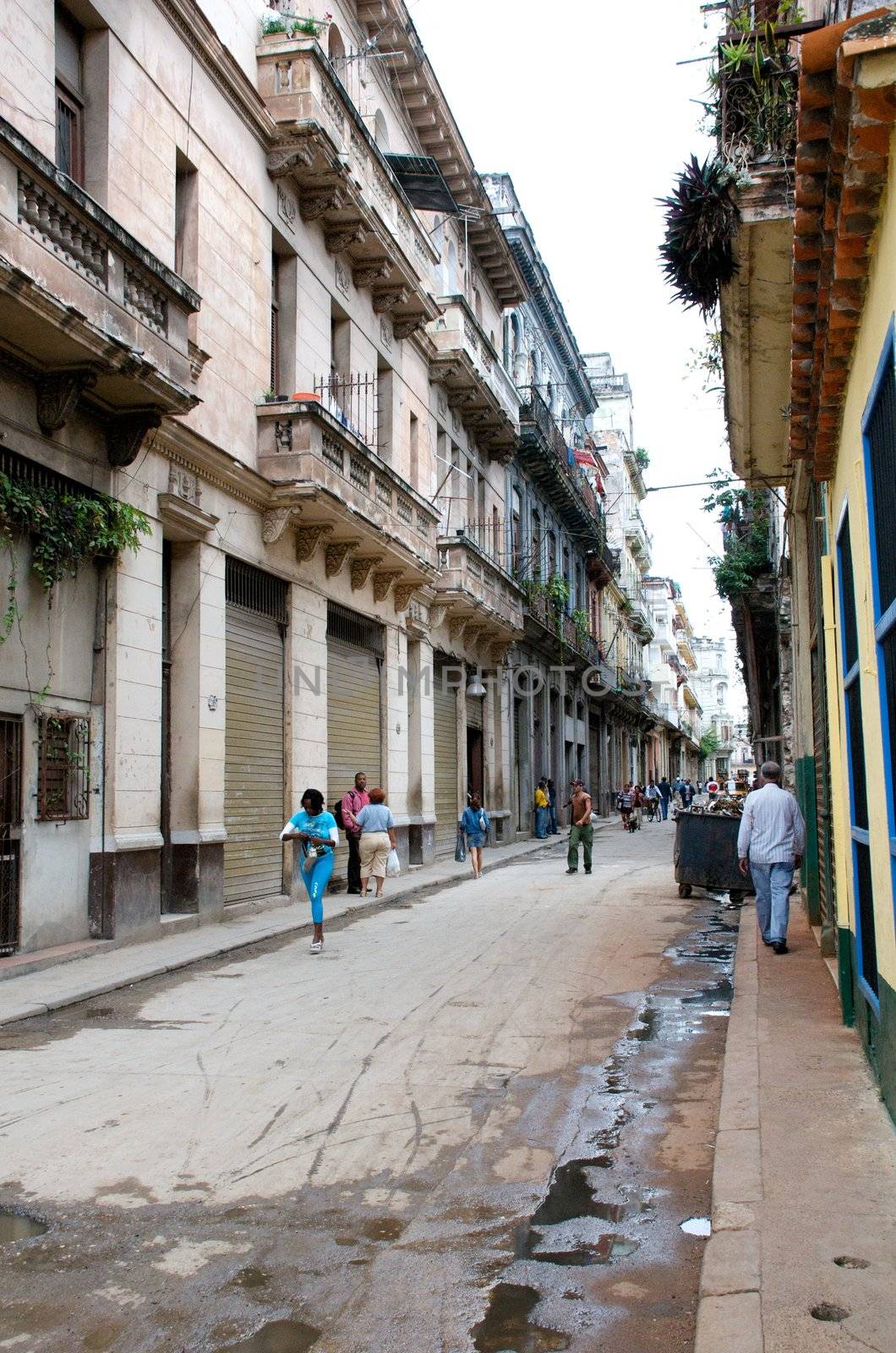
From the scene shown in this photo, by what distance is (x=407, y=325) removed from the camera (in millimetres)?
21797

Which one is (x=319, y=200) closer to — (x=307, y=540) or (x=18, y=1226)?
(x=307, y=540)

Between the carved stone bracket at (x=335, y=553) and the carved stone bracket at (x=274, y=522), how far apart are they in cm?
202

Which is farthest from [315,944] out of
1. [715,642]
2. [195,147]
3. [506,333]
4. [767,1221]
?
[715,642]

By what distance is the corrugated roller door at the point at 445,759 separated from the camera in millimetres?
24609

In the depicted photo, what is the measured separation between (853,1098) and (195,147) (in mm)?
12362

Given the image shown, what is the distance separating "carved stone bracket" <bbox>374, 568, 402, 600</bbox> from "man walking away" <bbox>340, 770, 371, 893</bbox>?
4.08m

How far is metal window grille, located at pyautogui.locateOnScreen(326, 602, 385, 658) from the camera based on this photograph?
1856cm

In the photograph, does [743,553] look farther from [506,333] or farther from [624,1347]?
[624,1347]

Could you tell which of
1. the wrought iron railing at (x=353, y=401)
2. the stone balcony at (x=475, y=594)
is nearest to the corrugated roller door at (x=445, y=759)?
the stone balcony at (x=475, y=594)

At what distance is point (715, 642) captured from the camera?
13138cm

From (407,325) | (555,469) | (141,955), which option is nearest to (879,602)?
(141,955)

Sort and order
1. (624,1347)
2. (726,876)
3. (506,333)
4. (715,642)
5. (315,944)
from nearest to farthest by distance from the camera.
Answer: (624,1347)
(315,944)
(726,876)
(506,333)
(715,642)

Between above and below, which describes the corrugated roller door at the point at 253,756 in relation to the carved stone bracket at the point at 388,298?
below

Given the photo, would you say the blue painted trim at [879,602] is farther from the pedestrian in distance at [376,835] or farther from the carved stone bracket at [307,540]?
the carved stone bracket at [307,540]
